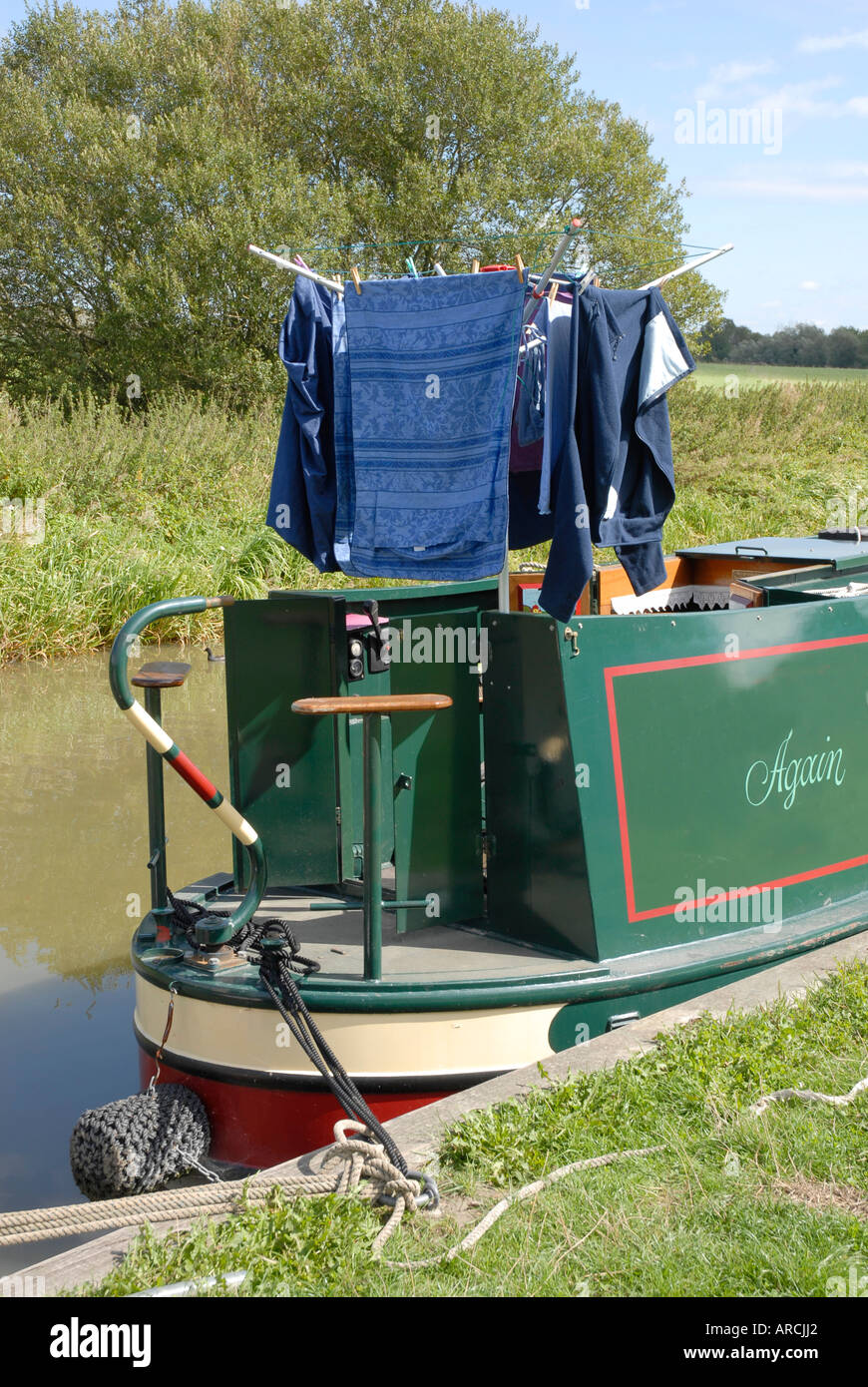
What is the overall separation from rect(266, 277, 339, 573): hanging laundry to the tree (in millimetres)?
19054

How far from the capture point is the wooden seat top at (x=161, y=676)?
408cm

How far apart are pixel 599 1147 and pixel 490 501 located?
95.3 inches

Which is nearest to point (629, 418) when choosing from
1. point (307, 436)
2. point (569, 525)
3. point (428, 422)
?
point (569, 525)

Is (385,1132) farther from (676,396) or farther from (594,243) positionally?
(594,243)

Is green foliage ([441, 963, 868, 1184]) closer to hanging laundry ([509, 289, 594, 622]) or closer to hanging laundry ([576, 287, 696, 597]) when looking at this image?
hanging laundry ([509, 289, 594, 622])

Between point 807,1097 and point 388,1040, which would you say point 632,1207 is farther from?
point 388,1040

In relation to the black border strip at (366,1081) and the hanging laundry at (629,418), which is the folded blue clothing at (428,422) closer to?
the hanging laundry at (629,418)

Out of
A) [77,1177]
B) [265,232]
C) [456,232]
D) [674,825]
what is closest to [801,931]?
[674,825]

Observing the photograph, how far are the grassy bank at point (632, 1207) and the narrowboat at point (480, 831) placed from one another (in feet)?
2.06

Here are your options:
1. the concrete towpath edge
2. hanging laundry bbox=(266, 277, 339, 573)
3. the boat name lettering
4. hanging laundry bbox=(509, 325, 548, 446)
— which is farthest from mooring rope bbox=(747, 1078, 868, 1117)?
hanging laundry bbox=(266, 277, 339, 573)

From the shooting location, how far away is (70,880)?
727 cm

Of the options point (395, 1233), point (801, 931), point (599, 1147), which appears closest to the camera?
point (395, 1233)

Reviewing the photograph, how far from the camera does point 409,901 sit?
4.45 m

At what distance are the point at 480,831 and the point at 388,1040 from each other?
Answer: 2.90 ft
